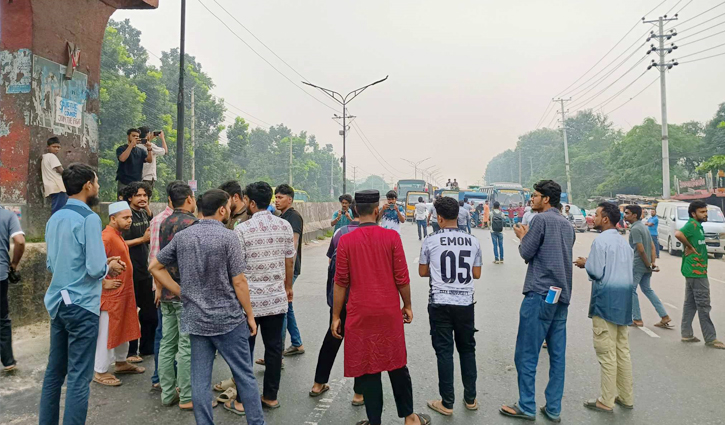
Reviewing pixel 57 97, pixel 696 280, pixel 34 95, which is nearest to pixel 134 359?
pixel 34 95

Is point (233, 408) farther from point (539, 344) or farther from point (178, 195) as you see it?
point (539, 344)

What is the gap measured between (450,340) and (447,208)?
1.08 meters

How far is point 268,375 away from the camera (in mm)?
4020

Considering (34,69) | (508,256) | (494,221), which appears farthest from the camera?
(508,256)

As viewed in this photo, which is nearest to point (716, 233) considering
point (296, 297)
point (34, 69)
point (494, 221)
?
point (494, 221)

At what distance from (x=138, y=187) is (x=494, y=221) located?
32.0ft

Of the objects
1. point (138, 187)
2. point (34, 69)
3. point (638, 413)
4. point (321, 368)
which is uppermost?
point (34, 69)

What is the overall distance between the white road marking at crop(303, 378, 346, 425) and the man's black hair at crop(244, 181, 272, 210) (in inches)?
68.4

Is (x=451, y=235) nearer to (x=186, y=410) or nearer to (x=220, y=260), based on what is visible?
(x=220, y=260)

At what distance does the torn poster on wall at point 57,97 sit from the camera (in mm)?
7191

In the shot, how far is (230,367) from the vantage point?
324cm

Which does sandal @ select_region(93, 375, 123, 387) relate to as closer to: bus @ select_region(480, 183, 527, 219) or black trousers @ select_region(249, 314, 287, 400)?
black trousers @ select_region(249, 314, 287, 400)

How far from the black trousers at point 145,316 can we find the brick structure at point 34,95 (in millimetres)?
3203

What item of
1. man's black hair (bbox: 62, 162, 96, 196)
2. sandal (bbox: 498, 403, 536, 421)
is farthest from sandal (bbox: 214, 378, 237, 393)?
sandal (bbox: 498, 403, 536, 421)
